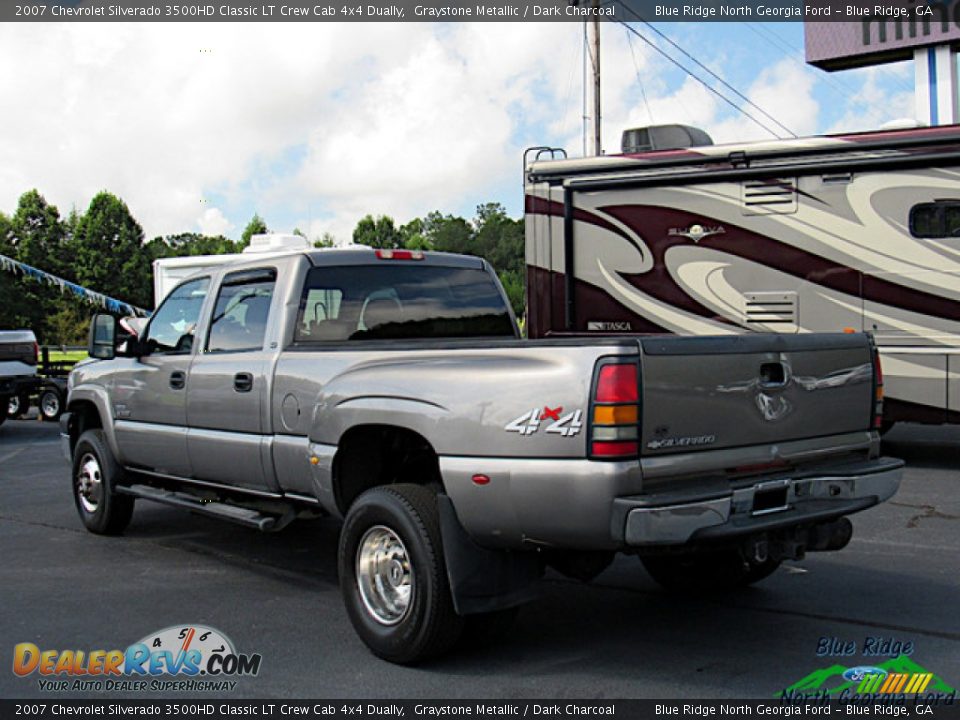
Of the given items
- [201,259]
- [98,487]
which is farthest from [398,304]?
[201,259]

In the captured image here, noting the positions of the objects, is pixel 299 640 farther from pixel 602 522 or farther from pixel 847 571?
pixel 847 571

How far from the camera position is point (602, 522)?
4.07 meters

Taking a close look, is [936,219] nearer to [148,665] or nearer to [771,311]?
[771,311]

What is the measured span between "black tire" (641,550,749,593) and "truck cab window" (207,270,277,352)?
2.60m

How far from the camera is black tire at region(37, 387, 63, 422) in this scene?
17.0 m

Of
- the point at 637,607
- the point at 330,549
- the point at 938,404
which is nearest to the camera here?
the point at 637,607

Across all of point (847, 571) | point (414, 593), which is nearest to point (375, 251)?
point (414, 593)

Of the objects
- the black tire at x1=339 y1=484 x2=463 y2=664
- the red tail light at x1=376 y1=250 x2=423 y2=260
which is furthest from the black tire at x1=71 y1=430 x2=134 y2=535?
the black tire at x1=339 y1=484 x2=463 y2=664

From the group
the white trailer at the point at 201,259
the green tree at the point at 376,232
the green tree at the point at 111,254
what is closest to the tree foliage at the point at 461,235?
the green tree at the point at 376,232

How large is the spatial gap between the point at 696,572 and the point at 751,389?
5.63ft

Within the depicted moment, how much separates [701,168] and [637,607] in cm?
637

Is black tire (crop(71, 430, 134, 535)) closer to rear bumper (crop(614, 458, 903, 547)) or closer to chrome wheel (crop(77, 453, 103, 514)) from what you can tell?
chrome wheel (crop(77, 453, 103, 514))

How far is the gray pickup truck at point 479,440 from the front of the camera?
415 centimetres

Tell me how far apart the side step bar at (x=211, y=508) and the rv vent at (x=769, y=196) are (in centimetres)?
653
